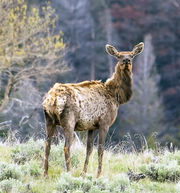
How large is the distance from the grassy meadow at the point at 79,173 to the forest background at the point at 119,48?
11.9 metres

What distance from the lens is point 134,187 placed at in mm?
7660

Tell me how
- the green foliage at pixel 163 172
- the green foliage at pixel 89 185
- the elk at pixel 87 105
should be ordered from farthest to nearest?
the green foliage at pixel 163 172 → the elk at pixel 87 105 → the green foliage at pixel 89 185

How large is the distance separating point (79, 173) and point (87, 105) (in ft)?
4.08

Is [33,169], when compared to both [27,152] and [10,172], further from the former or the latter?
[27,152]

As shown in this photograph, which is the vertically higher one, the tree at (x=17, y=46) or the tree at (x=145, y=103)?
the tree at (x=17, y=46)

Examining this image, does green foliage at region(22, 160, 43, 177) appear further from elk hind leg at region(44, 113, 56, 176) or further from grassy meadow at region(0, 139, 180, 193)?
elk hind leg at region(44, 113, 56, 176)

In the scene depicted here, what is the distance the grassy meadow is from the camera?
726cm

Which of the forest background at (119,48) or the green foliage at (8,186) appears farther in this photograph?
the forest background at (119,48)

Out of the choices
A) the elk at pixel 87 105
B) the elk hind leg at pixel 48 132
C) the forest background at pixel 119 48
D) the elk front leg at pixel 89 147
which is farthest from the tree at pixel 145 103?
the elk hind leg at pixel 48 132

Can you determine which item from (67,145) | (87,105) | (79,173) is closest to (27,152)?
(79,173)

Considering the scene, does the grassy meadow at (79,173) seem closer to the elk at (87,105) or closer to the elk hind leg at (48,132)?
the elk hind leg at (48,132)

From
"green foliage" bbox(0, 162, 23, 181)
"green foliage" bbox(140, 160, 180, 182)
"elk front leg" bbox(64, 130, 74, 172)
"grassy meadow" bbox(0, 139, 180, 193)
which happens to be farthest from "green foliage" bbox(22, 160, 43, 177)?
"green foliage" bbox(140, 160, 180, 182)

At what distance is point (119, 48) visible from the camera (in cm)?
4856

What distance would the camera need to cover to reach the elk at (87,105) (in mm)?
7898
